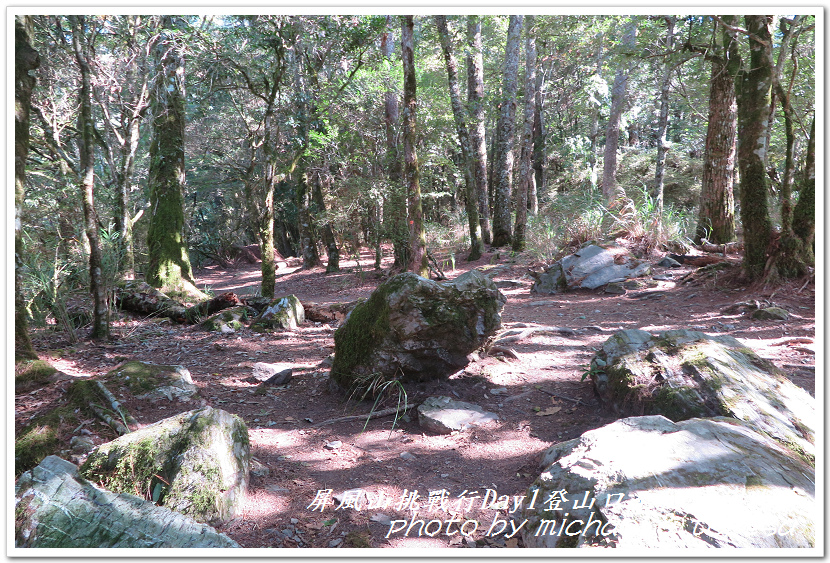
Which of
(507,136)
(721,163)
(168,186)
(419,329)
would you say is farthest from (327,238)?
(419,329)

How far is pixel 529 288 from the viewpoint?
27.3 feet

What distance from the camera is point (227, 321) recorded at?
20.7ft

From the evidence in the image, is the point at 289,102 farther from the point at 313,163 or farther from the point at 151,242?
the point at 151,242

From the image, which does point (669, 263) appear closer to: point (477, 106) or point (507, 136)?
point (507, 136)

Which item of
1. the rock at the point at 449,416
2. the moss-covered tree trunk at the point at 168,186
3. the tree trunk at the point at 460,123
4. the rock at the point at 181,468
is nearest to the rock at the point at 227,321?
the moss-covered tree trunk at the point at 168,186

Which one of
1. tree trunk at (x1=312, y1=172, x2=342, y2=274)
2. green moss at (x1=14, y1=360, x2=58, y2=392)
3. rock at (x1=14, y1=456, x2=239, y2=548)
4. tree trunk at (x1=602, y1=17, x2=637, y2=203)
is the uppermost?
tree trunk at (x1=602, y1=17, x2=637, y2=203)

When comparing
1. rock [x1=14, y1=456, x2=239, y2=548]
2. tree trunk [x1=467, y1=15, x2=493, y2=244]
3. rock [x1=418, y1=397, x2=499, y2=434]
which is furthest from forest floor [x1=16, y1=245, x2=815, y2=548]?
tree trunk [x1=467, y1=15, x2=493, y2=244]

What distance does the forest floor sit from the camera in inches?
81.0

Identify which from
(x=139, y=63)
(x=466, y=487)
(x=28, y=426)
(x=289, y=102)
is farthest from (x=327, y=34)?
(x=466, y=487)

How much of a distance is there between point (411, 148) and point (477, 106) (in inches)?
241

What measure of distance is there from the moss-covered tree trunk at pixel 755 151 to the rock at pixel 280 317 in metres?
6.12

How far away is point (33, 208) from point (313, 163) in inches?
249

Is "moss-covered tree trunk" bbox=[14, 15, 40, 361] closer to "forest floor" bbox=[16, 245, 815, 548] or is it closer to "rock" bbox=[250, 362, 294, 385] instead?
"forest floor" bbox=[16, 245, 815, 548]

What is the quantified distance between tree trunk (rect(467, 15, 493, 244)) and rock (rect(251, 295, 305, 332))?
23.5 feet
